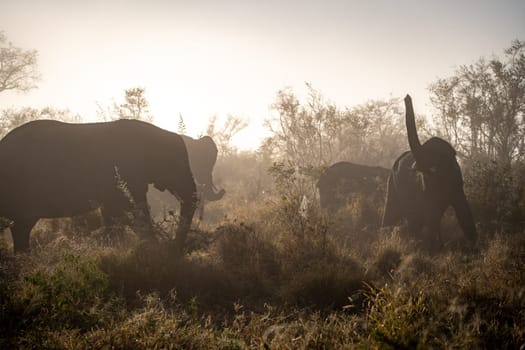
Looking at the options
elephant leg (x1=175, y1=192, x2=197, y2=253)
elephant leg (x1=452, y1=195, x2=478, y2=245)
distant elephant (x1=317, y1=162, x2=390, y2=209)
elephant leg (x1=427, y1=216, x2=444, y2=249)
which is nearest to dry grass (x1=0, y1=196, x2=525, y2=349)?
elephant leg (x1=175, y1=192, x2=197, y2=253)

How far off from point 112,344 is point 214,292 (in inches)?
81.8

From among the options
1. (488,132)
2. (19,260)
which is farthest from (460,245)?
(488,132)

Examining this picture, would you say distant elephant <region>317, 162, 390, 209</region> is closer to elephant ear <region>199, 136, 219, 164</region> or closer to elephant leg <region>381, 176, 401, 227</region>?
elephant leg <region>381, 176, 401, 227</region>

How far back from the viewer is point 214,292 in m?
5.30

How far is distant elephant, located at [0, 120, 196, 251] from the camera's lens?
6.68m

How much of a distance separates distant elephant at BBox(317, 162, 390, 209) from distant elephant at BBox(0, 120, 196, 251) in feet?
20.5

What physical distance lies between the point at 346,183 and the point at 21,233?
922 cm

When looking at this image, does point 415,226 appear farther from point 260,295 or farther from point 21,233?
point 21,233

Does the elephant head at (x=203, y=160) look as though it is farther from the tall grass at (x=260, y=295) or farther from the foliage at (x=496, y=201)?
the foliage at (x=496, y=201)

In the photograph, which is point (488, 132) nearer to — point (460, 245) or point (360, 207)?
point (360, 207)

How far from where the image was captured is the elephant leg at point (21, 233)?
6.66m

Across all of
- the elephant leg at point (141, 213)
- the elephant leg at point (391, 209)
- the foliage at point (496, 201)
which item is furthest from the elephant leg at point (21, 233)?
the foliage at point (496, 201)

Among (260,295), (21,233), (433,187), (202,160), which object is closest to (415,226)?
(433,187)

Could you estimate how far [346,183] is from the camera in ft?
41.6
